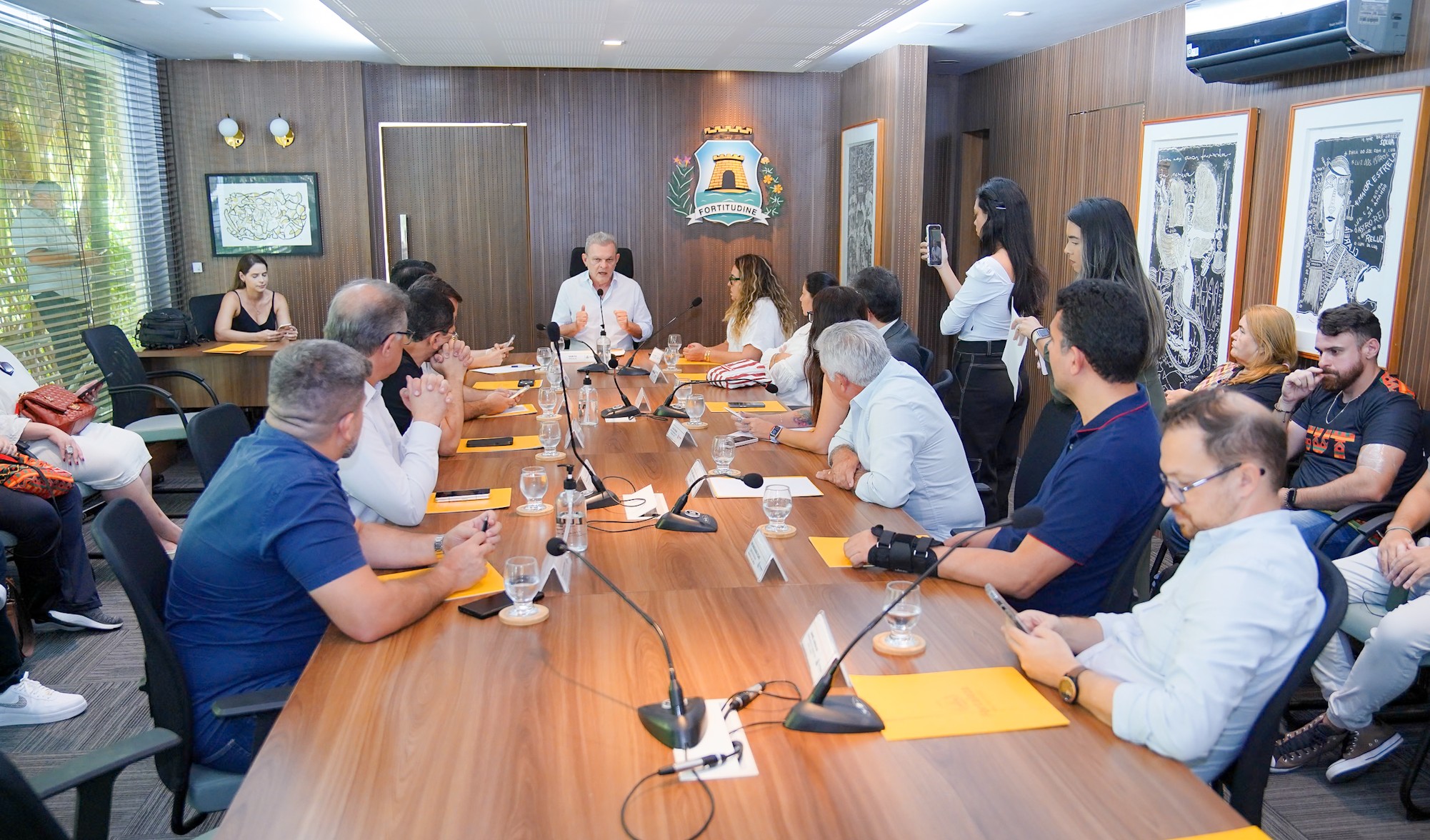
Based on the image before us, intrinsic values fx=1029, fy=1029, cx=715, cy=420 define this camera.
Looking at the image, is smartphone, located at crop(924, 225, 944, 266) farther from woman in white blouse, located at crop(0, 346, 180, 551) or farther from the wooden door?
the wooden door

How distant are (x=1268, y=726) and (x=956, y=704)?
19.1 inches

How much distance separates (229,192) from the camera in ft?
24.2

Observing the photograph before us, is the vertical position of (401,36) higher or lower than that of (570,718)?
higher

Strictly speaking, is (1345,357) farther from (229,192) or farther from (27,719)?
(229,192)

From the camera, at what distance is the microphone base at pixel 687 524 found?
2607 millimetres

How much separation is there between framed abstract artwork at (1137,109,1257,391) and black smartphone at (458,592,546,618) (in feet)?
13.2

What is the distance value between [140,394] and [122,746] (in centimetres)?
445

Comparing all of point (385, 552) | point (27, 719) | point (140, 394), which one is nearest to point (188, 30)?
point (140, 394)

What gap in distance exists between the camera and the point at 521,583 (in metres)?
2.01

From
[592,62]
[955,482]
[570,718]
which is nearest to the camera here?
[570,718]

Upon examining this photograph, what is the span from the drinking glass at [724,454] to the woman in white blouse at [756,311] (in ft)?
7.90

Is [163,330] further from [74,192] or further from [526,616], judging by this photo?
[526,616]

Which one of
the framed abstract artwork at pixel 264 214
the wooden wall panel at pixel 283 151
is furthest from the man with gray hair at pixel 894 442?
the framed abstract artwork at pixel 264 214

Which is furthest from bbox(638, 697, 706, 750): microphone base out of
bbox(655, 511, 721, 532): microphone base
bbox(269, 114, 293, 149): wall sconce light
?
bbox(269, 114, 293, 149): wall sconce light
